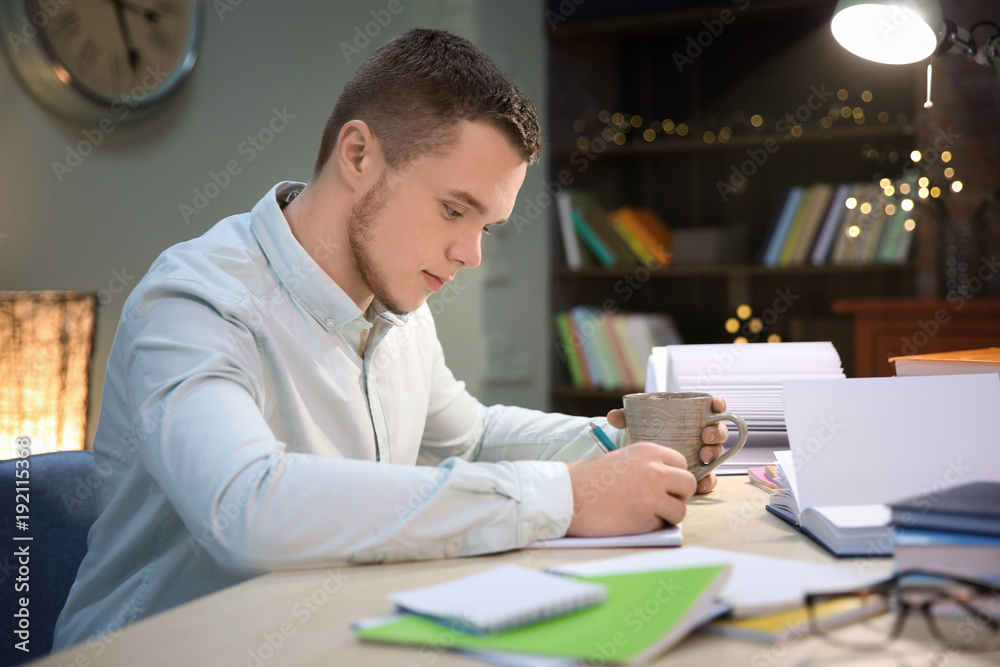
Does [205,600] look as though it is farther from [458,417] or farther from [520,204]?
[520,204]

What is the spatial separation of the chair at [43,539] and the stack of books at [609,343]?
2.28 metres

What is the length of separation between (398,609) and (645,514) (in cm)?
31

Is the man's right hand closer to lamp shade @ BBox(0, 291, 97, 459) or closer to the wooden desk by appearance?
lamp shade @ BBox(0, 291, 97, 459)

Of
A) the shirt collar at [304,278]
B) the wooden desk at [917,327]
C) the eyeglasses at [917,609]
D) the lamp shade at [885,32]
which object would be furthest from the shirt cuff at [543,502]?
the wooden desk at [917,327]

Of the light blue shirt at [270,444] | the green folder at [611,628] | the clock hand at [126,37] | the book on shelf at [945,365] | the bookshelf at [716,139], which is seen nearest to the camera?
the green folder at [611,628]

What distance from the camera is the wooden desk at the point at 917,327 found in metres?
2.57

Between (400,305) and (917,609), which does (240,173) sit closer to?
(400,305)

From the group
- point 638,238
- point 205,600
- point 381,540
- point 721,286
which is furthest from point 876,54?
point 721,286

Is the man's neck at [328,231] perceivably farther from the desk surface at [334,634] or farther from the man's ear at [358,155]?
the desk surface at [334,634]

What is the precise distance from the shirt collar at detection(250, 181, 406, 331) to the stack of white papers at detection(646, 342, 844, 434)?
0.50 m

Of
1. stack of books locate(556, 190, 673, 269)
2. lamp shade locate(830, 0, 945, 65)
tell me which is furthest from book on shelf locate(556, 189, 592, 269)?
lamp shade locate(830, 0, 945, 65)

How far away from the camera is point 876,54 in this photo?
1.43 meters

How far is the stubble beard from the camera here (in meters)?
1.19

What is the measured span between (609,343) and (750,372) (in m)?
1.97
